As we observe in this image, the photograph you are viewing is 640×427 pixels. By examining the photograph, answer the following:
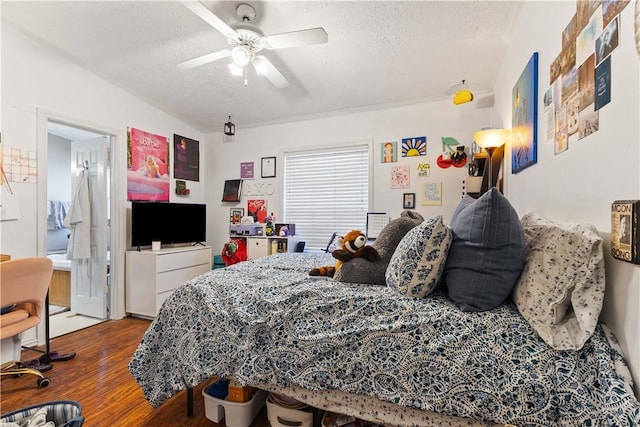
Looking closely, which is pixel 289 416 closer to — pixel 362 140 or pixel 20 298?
pixel 20 298

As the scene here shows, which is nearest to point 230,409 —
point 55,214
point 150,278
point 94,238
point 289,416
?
point 289,416

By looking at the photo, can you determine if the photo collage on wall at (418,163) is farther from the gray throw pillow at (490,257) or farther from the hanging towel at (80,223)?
the hanging towel at (80,223)

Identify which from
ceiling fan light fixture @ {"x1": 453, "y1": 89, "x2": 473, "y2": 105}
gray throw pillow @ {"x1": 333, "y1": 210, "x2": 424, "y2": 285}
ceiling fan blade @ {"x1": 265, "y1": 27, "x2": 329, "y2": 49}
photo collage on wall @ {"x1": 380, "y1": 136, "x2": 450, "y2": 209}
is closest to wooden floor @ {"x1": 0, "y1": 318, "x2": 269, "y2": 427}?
gray throw pillow @ {"x1": 333, "y1": 210, "x2": 424, "y2": 285}

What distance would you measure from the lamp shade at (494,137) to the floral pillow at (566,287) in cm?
144

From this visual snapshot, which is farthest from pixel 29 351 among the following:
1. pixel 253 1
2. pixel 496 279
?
pixel 496 279

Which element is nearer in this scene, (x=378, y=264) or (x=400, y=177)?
(x=378, y=264)

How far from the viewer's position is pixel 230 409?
1.50 metres

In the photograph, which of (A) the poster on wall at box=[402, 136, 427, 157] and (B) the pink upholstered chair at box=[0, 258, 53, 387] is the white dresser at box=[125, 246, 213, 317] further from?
(A) the poster on wall at box=[402, 136, 427, 157]

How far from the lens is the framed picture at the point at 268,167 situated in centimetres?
392

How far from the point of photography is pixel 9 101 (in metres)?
2.33

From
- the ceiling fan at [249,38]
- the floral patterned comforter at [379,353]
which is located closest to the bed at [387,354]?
the floral patterned comforter at [379,353]

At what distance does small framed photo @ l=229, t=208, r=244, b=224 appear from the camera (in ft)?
13.5

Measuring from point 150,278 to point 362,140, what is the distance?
2.89m

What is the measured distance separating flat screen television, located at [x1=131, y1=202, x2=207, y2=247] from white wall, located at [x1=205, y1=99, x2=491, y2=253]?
48cm
